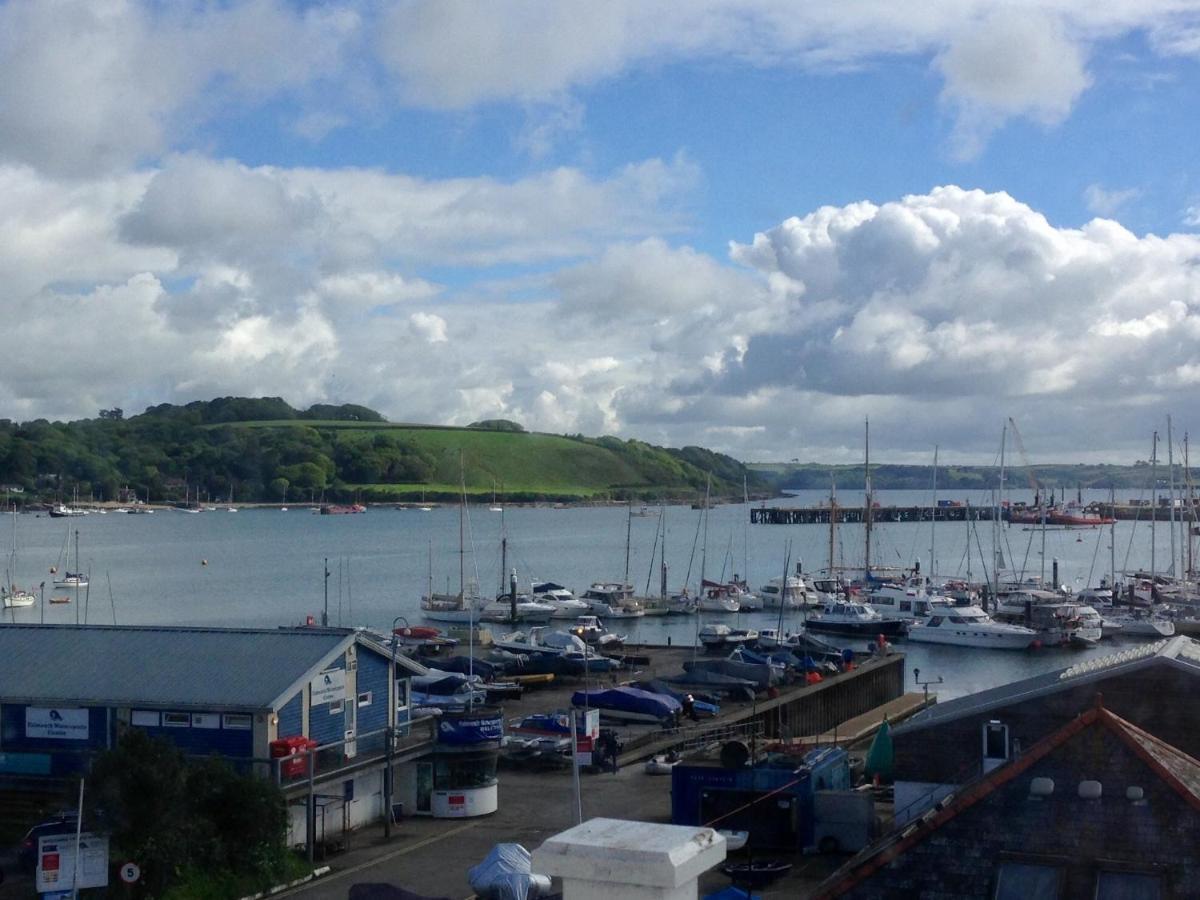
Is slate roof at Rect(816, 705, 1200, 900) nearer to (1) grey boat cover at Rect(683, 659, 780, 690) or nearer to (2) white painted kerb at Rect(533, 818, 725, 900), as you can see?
(2) white painted kerb at Rect(533, 818, 725, 900)

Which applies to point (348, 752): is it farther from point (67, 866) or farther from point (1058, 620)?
point (1058, 620)

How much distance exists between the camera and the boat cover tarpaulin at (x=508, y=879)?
17.5 metres

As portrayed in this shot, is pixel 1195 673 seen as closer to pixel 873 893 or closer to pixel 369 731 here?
pixel 873 893

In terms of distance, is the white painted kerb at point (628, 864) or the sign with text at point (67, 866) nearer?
the white painted kerb at point (628, 864)

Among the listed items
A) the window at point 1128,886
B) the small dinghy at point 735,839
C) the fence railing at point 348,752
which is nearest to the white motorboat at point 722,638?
the fence railing at point 348,752

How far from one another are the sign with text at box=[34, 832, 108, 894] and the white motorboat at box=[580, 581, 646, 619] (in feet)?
223

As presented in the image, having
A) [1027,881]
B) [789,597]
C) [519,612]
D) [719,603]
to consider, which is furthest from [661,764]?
[789,597]

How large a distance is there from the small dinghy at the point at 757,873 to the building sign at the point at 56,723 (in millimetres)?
11311

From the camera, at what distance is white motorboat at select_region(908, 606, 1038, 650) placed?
73.6 m

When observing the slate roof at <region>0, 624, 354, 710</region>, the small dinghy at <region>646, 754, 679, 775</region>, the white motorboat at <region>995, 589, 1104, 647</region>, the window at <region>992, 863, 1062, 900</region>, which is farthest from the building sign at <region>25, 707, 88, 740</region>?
the white motorboat at <region>995, 589, 1104, 647</region>

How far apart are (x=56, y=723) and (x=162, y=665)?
6.43ft

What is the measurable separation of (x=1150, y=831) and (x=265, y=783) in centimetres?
1382

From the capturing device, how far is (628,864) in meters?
4.67

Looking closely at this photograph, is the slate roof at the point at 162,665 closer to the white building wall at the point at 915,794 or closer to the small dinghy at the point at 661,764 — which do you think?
the small dinghy at the point at 661,764
